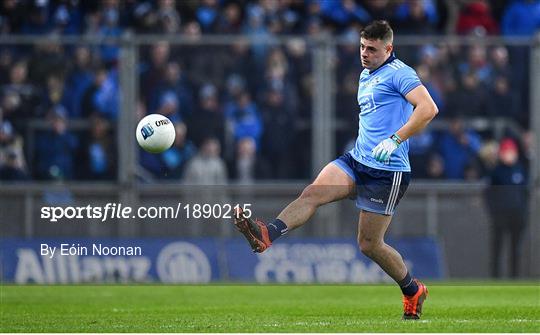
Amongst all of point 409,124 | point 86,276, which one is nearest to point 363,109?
point 409,124

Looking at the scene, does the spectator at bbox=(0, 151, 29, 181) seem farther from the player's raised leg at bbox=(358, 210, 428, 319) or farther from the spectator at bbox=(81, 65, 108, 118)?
the player's raised leg at bbox=(358, 210, 428, 319)

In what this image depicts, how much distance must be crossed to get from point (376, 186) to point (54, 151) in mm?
9801

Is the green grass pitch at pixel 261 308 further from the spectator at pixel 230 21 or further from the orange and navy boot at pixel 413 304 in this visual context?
the spectator at pixel 230 21

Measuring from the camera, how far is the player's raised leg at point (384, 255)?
11.5 m

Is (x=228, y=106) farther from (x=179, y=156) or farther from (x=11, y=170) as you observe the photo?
(x=11, y=170)

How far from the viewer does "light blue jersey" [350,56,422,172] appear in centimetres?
1164

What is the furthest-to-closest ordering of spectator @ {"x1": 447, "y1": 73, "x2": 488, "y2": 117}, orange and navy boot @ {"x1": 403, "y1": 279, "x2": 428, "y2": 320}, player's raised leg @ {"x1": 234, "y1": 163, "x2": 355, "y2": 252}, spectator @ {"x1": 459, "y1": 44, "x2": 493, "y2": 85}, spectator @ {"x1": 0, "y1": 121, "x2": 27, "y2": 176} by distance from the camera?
spectator @ {"x1": 459, "y1": 44, "x2": 493, "y2": 85} < spectator @ {"x1": 447, "y1": 73, "x2": 488, "y2": 117} < spectator @ {"x1": 0, "y1": 121, "x2": 27, "y2": 176} < orange and navy boot @ {"x1": 403, "y1": 279, "x2": 428, "y2": 320} < player's raised leg @ {"x1": 234, "y1": 163, "x2": 355, "y2": 252}

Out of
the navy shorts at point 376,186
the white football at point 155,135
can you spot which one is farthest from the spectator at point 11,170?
the navy shorts at point 376,186

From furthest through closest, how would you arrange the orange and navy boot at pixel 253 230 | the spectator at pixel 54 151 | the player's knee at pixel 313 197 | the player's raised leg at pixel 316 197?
1. the spectator at pixel 54 151
2. the player's knee at pixel 313 197
3. the player's raised leg at pixel 316 197
4. the orange and navy boot at pixel 253 230

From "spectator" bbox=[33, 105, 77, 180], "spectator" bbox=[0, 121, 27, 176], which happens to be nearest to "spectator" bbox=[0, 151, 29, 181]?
"spectator" bbox=[0, 121, 27, 176]

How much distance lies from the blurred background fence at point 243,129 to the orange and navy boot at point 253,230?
29.7 feet

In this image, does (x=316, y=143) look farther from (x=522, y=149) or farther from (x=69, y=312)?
(x=69, y=312)

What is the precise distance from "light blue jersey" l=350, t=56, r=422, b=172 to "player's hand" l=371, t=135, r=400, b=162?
18.2 inches

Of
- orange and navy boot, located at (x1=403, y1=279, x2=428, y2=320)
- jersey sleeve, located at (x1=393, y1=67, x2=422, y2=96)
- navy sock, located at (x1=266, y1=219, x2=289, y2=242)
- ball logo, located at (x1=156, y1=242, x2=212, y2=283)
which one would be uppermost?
jersey sleeve, located at (x1=393, y1=67, x2=422, y2=96)
